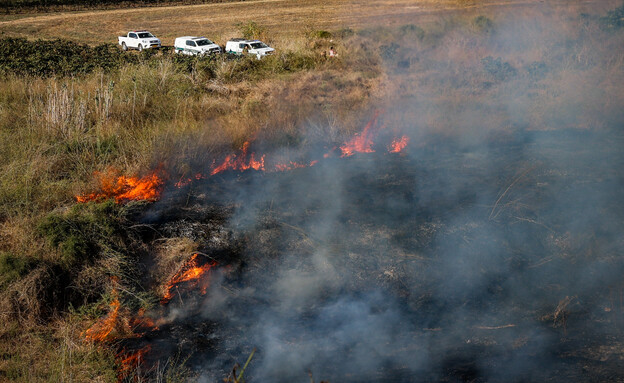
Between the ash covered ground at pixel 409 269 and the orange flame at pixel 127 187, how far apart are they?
0.43m

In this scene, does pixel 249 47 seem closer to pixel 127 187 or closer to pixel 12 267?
pixel 127 187

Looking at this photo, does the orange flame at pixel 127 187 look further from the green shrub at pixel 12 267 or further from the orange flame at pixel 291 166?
the orange flame at pixel 291 166

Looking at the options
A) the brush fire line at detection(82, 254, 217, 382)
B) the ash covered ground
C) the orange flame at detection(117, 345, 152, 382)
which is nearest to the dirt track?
the ash covered ground

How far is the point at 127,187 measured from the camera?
851 cm

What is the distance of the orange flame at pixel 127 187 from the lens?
8.18 metres

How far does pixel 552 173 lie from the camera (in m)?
8.55

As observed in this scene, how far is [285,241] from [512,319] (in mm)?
3318

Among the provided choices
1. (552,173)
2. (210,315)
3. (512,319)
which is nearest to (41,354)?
(210,315)

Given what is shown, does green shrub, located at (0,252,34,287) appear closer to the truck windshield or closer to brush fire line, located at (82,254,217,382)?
brush fire line, located at (82,254,217,382)

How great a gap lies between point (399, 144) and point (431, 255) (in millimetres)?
4067

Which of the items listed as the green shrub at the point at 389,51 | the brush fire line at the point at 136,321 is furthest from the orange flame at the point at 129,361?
the green shrub at the point at 389,51

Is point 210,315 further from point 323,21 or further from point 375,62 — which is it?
point 323,21

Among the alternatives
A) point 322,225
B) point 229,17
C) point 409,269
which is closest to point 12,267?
point 322,225

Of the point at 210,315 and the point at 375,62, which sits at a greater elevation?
the point at 375,62
